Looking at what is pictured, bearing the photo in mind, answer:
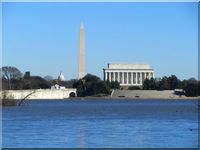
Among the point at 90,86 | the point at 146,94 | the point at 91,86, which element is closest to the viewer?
the point at 91,86

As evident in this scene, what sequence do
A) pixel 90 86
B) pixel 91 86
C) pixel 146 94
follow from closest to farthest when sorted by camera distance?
pixel 91 86 < pixel 90 86 < pixel 146 94

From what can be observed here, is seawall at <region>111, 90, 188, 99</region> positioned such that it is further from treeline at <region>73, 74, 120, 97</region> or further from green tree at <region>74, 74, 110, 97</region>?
green tree at <region>74, 74, 110, 97</region>

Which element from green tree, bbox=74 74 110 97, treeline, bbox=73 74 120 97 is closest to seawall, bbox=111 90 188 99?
treeline, bbox=73 74 120 97

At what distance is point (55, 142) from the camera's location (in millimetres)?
33875

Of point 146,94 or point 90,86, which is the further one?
point 146,94

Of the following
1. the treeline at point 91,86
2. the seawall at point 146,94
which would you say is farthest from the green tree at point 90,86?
the seawall at point 146,94

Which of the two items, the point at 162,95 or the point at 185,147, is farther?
the point at 162,95

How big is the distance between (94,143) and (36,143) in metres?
2.84

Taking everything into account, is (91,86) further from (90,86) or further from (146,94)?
(146,94)

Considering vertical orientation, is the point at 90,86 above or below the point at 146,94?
above

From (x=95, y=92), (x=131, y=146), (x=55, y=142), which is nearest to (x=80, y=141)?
(x=55, y=142)

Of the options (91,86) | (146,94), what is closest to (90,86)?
(91,86)

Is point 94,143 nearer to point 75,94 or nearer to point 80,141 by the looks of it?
point 80,141

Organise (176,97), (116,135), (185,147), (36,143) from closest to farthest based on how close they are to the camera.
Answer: (185,147), (36,143), (116,135), (176,97)
